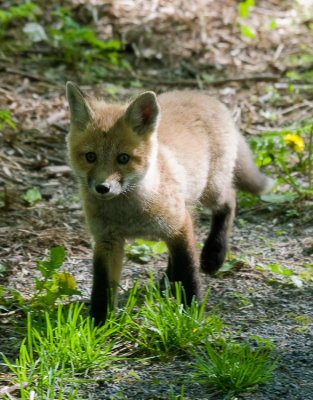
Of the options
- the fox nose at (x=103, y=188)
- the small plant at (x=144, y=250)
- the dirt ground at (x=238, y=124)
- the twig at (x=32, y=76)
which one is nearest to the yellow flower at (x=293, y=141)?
the dirt ground at (x=238, y=124)

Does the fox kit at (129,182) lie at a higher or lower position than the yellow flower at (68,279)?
higher

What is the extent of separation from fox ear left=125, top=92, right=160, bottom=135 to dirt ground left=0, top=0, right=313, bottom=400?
3.84 ft

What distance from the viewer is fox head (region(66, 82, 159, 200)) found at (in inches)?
152

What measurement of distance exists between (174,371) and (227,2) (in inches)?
292

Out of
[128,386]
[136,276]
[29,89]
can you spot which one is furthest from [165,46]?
[128,386]

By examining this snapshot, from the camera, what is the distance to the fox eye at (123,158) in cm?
392

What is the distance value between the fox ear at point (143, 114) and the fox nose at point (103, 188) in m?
0.51

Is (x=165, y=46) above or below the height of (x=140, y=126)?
above

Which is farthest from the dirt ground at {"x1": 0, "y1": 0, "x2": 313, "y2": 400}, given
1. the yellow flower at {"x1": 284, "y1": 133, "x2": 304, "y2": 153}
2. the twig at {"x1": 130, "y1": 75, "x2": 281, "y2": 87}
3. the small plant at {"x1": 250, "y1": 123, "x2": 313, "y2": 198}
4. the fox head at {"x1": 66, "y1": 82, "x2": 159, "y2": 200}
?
the fox head at {"x1": 66, "y1": 82, "x2": 159, "y2": 200}

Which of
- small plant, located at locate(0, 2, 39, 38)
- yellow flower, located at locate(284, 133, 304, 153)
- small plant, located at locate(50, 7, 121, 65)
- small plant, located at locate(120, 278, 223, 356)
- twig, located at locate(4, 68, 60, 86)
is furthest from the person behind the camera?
small plant, located at locate(0, 2, 39, 38)

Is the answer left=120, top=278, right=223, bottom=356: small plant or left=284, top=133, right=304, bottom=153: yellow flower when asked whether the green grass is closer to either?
left=120, top=278, right=223, bottom=356: small plant

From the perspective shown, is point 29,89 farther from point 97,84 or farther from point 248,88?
point 248,88

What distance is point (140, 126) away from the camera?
13.4 ft

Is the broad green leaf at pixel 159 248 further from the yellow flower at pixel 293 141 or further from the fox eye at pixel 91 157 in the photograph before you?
the yellow flower at pixel 293 141
